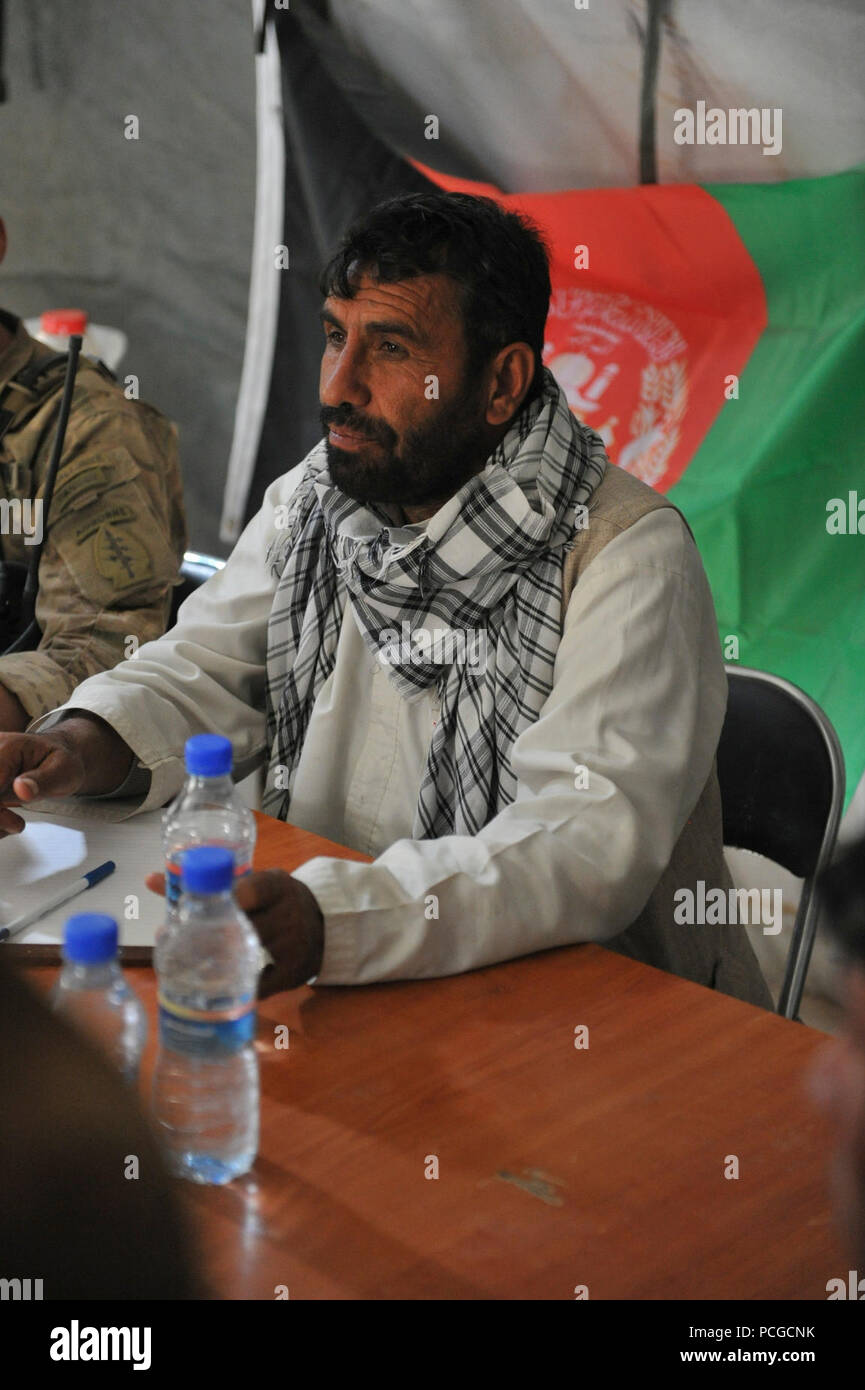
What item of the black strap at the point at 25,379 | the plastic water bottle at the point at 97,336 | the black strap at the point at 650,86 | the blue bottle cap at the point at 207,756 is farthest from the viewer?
the plastic water bottle at the point at 97,336

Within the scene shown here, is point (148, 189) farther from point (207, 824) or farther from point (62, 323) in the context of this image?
point (207, 824)

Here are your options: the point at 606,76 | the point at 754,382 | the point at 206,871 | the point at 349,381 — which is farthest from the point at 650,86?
the point at 206,871

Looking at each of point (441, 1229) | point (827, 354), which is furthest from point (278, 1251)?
point (827, 354)

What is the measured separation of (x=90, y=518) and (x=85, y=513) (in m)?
0.01

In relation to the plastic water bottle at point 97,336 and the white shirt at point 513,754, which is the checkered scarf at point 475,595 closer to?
the white shirt at point 513,754

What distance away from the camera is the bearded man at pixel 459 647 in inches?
60.4

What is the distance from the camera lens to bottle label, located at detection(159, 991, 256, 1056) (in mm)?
1059

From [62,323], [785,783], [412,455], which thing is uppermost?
[62,323]

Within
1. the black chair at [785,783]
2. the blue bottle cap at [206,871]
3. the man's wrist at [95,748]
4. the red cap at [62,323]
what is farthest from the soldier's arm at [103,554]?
the red cap at [62,323]

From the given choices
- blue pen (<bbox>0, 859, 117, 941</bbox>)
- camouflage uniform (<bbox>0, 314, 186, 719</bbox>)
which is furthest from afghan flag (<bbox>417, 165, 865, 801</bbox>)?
blue pen (<bbox>0, 859, 117, 941</bbox>)

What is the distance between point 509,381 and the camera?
1.83 m

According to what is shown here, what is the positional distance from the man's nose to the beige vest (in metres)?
0.34

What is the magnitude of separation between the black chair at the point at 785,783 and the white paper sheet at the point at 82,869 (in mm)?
855
